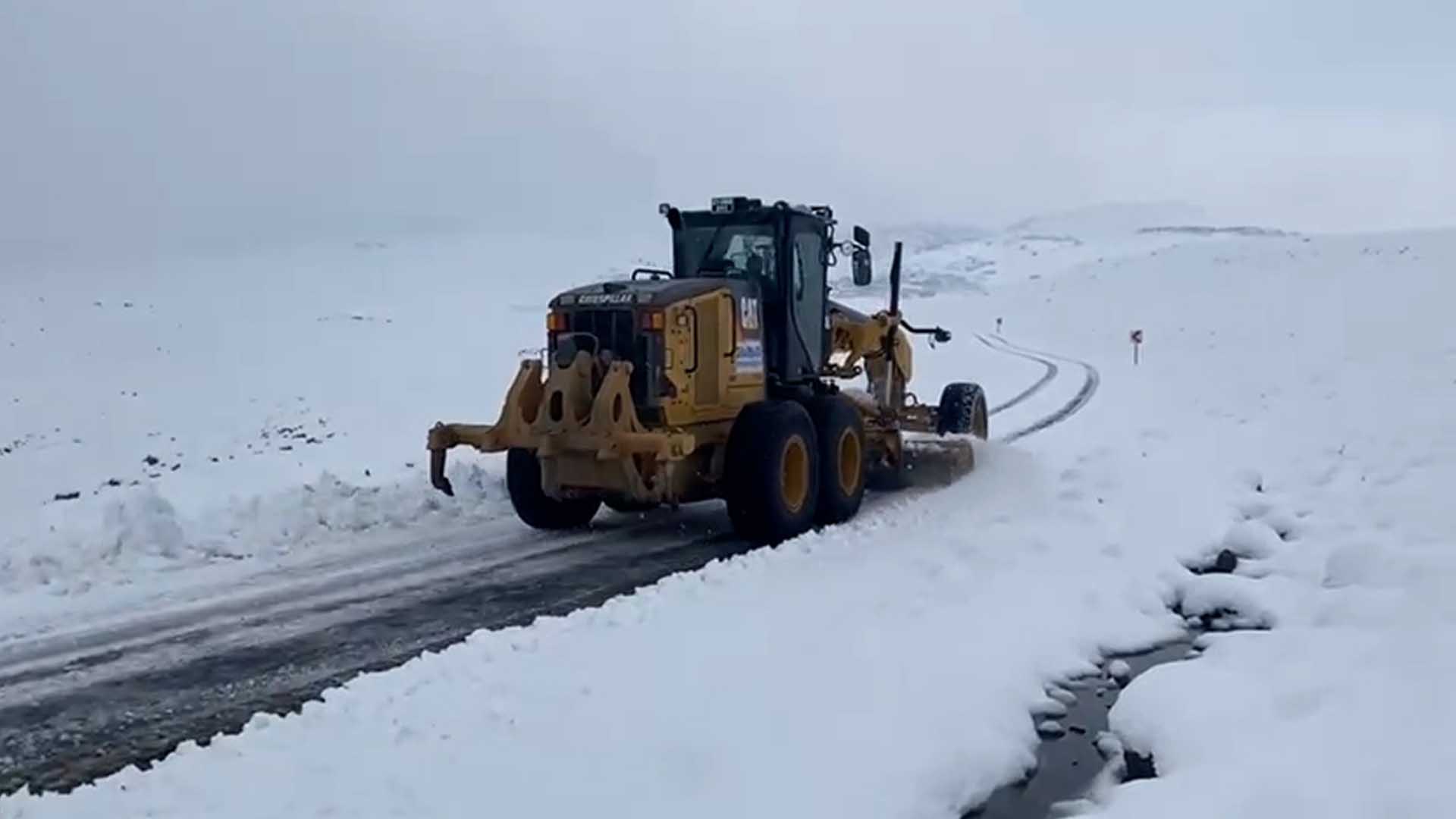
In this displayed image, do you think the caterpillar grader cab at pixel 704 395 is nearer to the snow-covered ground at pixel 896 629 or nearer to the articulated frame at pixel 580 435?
the articulated frame at pixel 580 435

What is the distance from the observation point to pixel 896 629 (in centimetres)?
747

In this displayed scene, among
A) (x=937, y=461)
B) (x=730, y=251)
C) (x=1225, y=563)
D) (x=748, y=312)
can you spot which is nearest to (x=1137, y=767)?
(x=1225, y=563)

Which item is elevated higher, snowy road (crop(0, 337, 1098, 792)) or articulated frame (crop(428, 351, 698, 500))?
articulated frame (crop(428, 351, 698, 500))

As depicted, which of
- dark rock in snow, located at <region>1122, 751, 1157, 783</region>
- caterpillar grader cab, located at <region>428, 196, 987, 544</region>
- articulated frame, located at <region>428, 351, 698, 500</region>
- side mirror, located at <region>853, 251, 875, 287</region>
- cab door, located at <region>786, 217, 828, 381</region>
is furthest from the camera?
side mirror, located at <region>853, 251, 875, 287</region>

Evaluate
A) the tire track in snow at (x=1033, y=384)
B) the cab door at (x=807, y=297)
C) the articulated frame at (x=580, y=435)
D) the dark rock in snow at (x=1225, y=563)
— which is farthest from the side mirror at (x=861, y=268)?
the tire track in snow at (x=1033, y=384)

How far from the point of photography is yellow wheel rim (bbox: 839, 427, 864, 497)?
1186cm

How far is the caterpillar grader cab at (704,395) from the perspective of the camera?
10352mm

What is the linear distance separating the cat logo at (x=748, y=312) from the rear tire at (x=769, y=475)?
67 centimetres

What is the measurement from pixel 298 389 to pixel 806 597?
1801 cm

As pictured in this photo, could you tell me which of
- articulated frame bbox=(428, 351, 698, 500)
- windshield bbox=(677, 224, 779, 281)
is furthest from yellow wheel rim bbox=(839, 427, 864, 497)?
articulated frame bbox=(428, 351, 698, 500)

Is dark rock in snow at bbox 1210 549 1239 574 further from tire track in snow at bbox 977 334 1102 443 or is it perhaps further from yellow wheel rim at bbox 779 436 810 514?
tire track in snow at bbox 977 334 1102 443

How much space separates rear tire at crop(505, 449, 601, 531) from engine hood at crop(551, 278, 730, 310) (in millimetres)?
1266

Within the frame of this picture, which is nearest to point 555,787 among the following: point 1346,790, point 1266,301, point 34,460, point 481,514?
point 1346,790

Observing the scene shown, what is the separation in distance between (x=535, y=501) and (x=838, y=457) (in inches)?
98.7
